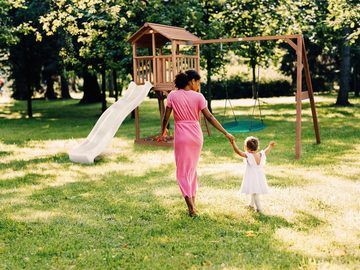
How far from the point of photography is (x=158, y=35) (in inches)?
554

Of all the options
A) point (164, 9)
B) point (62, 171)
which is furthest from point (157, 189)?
point (164, 9)

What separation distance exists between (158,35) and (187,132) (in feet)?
27.2

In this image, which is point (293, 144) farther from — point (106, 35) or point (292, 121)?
point (106, 35)

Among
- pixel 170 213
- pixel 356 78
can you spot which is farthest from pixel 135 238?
pixel 356 78

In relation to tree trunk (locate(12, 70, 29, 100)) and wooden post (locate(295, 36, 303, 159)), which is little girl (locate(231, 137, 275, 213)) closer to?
wooden post (locate(295, 36, 303, 159))

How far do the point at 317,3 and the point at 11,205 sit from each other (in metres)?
19.6

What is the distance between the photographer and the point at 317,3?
22906 mm

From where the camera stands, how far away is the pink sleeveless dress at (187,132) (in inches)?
251

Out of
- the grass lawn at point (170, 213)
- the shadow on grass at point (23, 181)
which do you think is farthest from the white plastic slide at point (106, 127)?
the shadow on grass at point (23, 181)

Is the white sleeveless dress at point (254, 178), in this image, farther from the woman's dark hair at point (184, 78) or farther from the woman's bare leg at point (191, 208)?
the woman's dark hair at point (184, 78)

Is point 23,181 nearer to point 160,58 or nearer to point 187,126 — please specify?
point 187,126

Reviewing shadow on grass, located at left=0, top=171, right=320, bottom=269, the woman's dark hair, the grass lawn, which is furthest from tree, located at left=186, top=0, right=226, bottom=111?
shadow on grass, located at left=0, top=171, right=320, bottom=269

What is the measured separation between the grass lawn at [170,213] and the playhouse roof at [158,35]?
129 inches

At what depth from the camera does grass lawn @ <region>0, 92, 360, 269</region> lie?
5.13 meters
